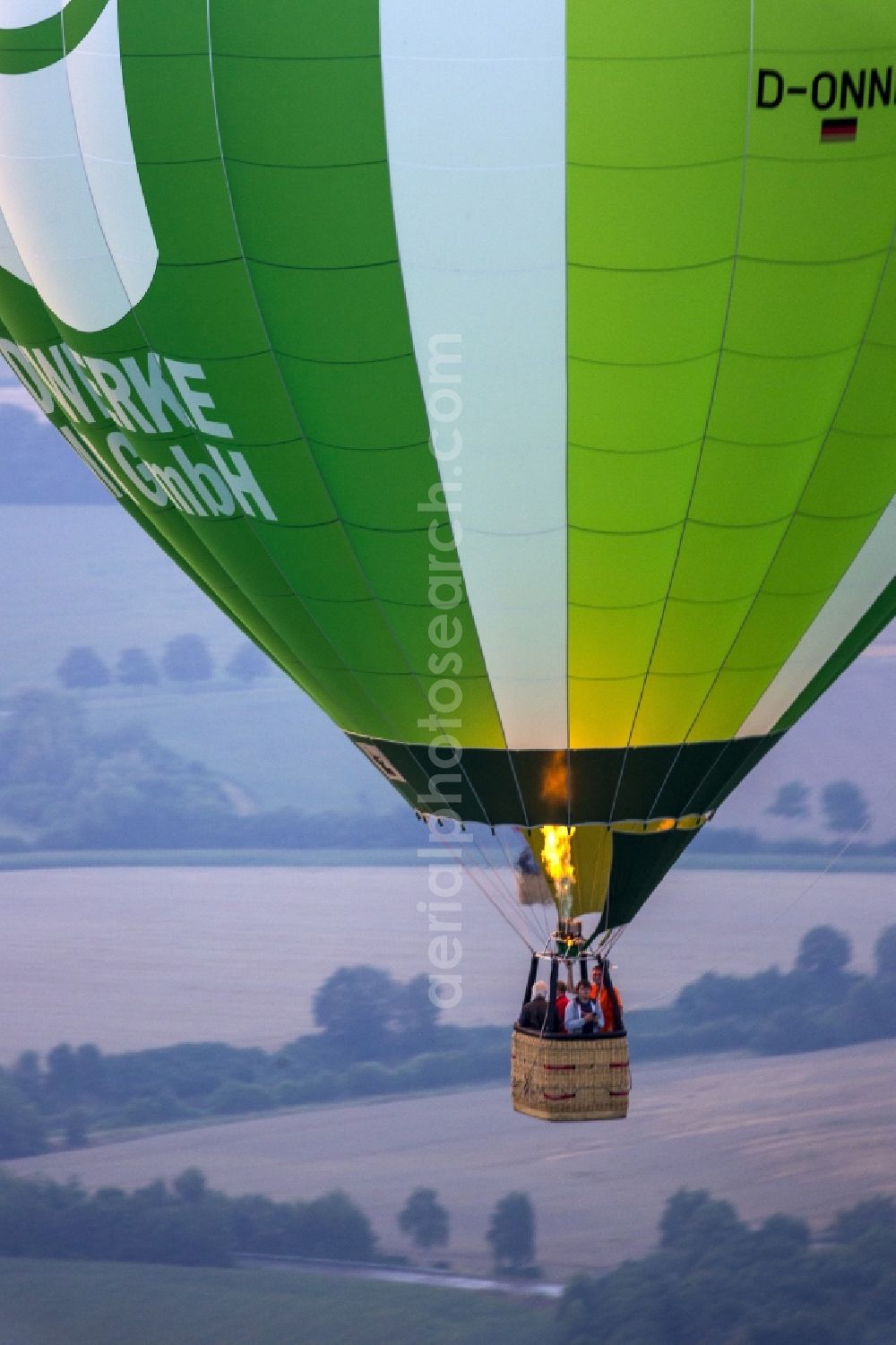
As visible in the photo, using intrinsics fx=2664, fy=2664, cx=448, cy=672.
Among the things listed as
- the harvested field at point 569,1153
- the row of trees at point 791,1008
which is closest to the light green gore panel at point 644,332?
the harvested field at point 569,1153

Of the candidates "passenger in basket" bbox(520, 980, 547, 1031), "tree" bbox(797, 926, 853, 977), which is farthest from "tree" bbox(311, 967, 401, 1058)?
"passenger in basket" bbox(520, 980, 547, 1031)

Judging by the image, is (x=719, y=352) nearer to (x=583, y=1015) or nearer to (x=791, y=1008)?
(x=583, y=1015)

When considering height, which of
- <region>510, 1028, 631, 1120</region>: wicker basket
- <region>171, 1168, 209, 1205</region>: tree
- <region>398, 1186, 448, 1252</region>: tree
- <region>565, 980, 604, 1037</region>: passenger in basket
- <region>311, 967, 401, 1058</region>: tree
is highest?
<region>311, 967, 401, 1058</region>: tree

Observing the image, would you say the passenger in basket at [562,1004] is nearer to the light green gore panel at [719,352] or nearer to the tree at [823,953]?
the light green gore panel at [719,352]

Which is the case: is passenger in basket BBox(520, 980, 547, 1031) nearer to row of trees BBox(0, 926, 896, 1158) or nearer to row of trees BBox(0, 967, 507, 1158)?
row of trees BBox(0, 967, 507, 1158)

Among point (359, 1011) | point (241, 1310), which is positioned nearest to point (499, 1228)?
point (241, 1310)

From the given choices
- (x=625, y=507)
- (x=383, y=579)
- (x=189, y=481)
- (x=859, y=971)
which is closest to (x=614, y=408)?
(x=625, y=507)
